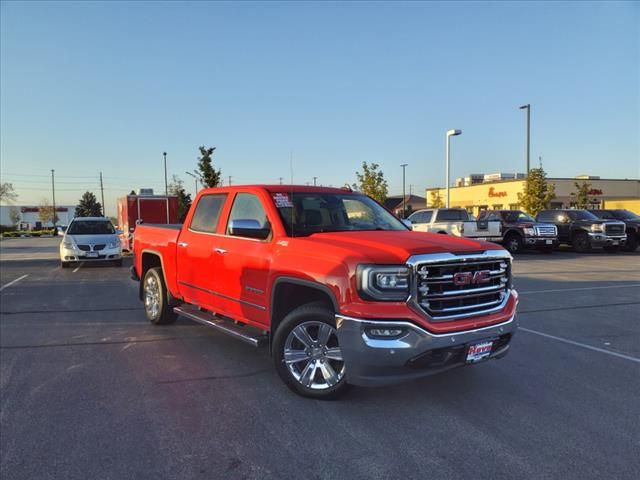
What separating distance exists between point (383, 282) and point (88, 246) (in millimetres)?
13339

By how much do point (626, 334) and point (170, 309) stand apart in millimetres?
6145

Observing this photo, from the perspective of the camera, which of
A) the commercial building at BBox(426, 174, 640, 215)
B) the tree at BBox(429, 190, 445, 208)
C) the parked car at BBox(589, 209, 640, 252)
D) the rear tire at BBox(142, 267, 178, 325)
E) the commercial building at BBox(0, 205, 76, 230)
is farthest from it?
the commercial building at BBox(0, 205, 76, 230)

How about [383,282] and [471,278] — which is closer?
[383,282]

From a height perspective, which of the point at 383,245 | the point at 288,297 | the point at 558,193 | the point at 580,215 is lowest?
the point at 288,297

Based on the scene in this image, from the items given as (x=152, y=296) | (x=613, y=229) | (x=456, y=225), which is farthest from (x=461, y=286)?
(x=613, y=229)

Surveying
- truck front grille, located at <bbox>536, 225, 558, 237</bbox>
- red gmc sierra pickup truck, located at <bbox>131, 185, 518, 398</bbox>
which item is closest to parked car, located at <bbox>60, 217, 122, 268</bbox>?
red gmc sierra pickup truck, located at <bbox>131, 185, 518, 398</bbox>

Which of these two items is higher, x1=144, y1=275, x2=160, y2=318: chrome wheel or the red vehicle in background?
A: the red vehicle in background

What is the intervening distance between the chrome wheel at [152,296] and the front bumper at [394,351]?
3.98m

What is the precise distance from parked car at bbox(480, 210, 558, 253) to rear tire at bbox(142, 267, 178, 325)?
623 inches

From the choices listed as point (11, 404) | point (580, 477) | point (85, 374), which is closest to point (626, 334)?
point (580, 477)

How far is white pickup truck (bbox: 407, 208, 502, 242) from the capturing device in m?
18.3

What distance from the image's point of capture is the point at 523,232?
20094mm

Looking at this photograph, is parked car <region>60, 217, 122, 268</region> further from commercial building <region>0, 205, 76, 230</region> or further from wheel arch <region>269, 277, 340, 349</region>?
commercial building <region>0, 205, 76, 230</region>

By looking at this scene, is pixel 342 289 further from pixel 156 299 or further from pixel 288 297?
pixel 156 299
